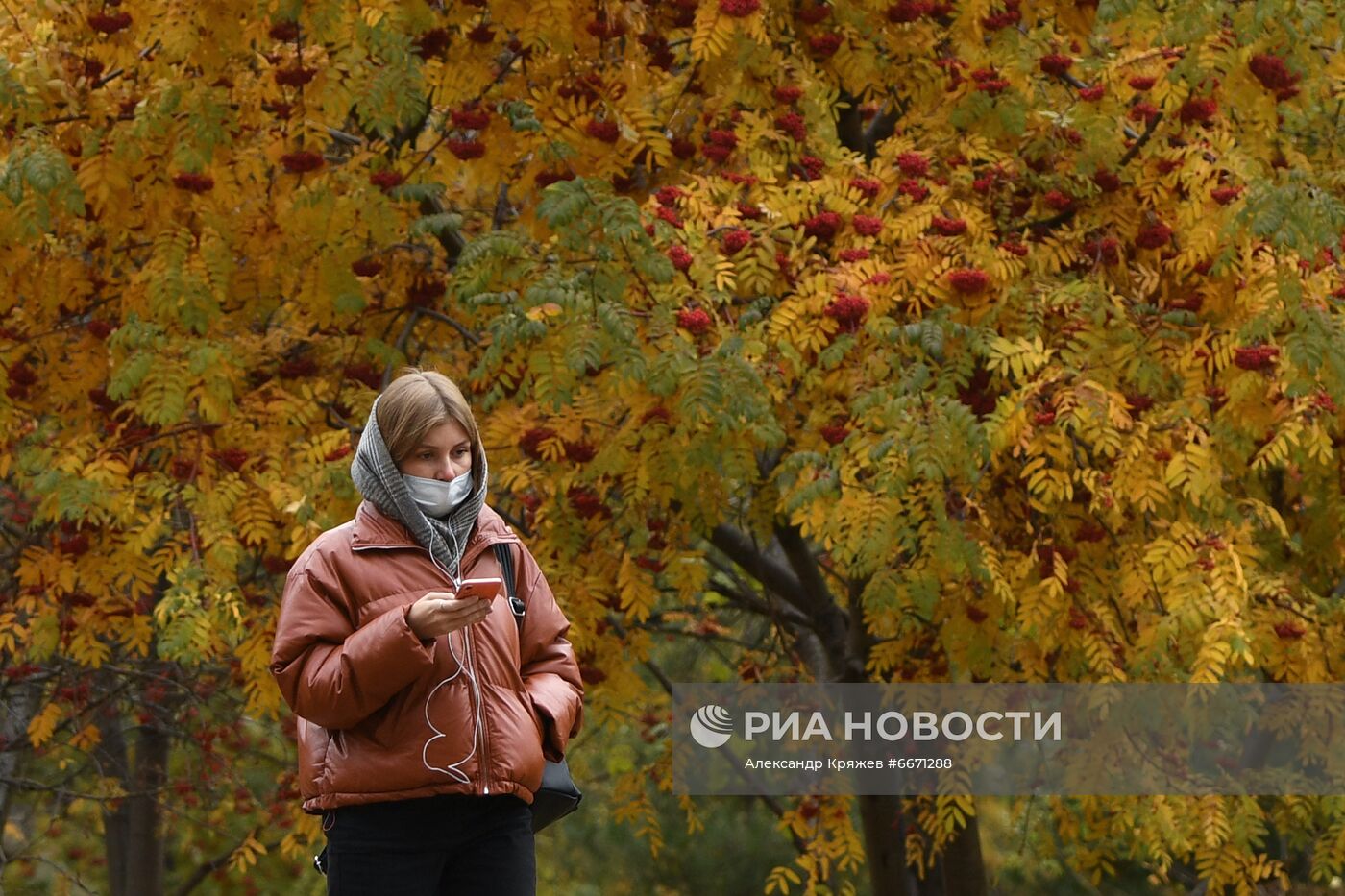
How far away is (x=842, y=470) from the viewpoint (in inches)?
211

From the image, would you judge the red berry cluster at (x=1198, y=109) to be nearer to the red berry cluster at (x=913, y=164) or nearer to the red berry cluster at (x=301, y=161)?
the red berry cluster at (x=913, y=164)

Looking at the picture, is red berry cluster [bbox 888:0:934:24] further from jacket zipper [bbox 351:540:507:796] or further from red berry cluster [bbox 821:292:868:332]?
jacket zipper [bbox 351:540:507:796]

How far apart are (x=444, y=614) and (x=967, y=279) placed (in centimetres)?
333

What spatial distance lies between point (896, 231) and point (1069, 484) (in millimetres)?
1018

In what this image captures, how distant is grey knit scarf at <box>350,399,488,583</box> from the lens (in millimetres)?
2814

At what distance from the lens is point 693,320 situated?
529 cm

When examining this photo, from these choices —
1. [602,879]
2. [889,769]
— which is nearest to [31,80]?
[889,769]

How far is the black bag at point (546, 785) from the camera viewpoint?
9.68ft

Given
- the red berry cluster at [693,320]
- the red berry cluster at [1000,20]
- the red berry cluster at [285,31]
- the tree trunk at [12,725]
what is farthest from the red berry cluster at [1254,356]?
the tree trunk at [12,725]

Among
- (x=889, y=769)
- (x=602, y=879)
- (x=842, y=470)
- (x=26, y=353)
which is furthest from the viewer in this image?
(x=602, y=879)

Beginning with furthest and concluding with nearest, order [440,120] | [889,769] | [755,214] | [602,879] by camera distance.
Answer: [602,879], [889,769], [440,120], [755,214]

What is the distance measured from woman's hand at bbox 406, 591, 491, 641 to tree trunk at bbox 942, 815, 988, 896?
6074 millimetres

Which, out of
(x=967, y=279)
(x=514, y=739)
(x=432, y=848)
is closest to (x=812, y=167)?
(x=967, y=279)

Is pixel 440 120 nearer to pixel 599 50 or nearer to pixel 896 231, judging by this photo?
pixel 599 50
